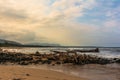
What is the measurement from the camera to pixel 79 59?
2414cm

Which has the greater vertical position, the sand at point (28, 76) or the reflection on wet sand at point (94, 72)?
the sand at point (28, 76)

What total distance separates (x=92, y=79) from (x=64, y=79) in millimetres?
1741

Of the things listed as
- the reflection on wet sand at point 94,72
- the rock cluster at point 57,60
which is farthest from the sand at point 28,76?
the rock cluster at point 57,60

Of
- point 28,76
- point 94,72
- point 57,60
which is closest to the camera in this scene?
point 28,76

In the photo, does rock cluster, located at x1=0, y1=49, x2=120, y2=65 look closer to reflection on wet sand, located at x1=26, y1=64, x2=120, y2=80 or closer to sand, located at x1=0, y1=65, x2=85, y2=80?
reflection on wet sand, located at x1=26, y1=64, x2=120, y2=80

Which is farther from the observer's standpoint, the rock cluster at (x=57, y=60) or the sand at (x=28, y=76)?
the rock cluster at (x=57, y=60)

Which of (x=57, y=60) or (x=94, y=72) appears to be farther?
(x=57, y=60)

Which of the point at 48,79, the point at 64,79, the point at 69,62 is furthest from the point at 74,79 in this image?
the point at 69,62

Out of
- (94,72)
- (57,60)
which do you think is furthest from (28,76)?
(57,60)

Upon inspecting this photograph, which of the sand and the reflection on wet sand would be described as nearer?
the sand

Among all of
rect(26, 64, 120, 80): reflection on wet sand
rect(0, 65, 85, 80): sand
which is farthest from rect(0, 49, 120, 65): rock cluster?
rect(0, 65, 85, 80): sand

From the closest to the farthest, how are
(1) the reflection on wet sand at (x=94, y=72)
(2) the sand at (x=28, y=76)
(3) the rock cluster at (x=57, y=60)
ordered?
(2) the sand at (x=28, y=76) < (1) the reflection on wet sand at (x=94, y=72) < (3) the rock cluster at (x=57, y=60)

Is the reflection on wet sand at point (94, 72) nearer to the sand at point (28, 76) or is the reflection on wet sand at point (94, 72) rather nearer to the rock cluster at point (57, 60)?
the sand at point (28, 76)

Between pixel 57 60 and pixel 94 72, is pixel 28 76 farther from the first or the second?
pixel 57 60
